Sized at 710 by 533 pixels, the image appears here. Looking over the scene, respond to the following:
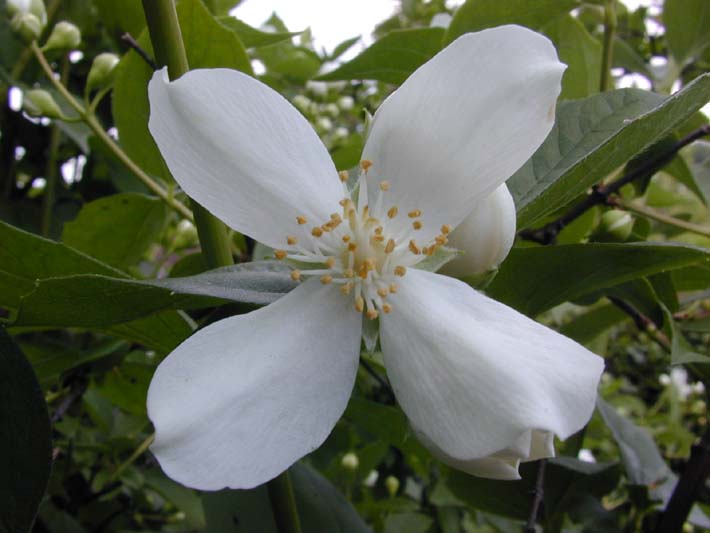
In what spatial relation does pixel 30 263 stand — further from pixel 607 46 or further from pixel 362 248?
pixel 607 46

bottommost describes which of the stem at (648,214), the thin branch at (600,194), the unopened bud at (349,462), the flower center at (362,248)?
the unopened bud at (349,462)

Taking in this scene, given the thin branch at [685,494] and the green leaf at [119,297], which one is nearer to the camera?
the green leaf at [119,297]

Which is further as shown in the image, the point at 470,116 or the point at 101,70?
the point at 101,70

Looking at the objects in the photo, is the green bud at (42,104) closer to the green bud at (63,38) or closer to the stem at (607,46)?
the green bud at (63,38)

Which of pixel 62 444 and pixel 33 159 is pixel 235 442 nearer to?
pixel 62 444

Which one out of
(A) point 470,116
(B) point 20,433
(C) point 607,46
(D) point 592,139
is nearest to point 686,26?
(C) point 607,46

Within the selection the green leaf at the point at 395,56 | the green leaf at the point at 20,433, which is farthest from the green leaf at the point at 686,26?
the green leaf at the point at 20,433
